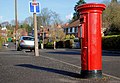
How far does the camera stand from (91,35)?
9.61 m

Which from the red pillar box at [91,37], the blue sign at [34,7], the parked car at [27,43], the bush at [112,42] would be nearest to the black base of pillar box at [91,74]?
the red pillar box at [91,37]

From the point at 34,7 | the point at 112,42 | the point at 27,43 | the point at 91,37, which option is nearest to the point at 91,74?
the point at 91,37

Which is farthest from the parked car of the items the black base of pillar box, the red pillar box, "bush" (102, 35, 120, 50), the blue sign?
the black base of pillar box

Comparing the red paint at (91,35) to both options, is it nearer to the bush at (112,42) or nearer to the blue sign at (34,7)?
the blue sign at (34,7)

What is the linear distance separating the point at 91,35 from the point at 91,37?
2.4 inches

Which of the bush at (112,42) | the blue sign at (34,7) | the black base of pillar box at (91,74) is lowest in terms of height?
the black base of pillar box at (91,74)

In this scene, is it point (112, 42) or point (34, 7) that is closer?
point (34, 7)

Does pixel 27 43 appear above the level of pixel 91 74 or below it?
above

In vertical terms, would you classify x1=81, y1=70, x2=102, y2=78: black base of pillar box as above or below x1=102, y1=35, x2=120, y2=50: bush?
below

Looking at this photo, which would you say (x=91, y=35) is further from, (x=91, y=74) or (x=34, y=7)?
(x=34, y=7)

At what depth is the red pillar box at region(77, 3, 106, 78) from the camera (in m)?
9.53

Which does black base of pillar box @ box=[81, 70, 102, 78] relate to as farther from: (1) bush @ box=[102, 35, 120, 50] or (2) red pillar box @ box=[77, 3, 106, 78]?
(1) bush @ box=[102, 35, 120, 50]

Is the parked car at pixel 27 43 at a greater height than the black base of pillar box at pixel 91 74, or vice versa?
the parked car at pixel 27 43

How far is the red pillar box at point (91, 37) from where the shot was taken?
9.53 m
